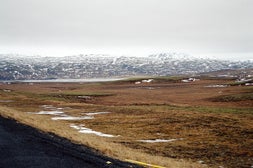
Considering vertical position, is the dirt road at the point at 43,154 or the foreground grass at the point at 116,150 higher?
the dirt road at the point at 43,154

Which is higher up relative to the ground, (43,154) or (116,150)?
(43,154)

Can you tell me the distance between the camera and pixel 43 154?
18422mm

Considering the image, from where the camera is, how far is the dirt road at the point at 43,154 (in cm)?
1659

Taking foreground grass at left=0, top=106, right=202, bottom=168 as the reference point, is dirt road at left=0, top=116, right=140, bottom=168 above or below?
above

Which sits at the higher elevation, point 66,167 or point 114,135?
point 66,167

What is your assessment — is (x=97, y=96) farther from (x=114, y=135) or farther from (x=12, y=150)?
(x=12, y=150)

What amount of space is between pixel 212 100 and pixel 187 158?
63.2 meters

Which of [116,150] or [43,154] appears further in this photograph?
[116,150]

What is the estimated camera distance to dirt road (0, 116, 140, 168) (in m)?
16.6

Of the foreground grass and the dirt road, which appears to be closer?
the dirt road

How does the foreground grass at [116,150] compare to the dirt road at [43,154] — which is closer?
the dirt road at [43,154]

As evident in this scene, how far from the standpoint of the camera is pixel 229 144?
1302 inches

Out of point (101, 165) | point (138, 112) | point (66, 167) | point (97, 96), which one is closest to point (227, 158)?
point (101, 165)

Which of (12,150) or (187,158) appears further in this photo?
(187,158)
